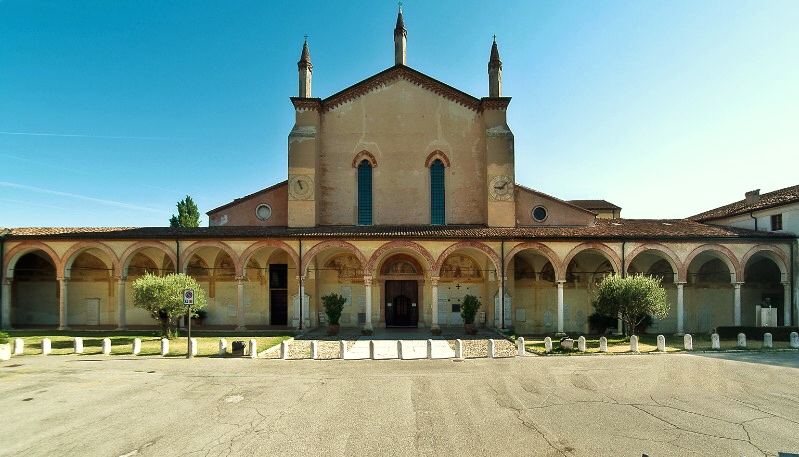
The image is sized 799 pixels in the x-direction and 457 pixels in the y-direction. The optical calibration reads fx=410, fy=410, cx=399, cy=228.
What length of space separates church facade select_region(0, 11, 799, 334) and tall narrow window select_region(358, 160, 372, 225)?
0.06 meters

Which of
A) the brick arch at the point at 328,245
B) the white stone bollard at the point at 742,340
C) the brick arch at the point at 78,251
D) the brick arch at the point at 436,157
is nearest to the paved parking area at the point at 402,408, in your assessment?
the white stone bollard at the point at 742,340

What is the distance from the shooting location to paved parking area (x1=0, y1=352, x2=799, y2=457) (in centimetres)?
726

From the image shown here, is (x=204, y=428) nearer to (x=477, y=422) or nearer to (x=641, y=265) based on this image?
(x=477, y=422)

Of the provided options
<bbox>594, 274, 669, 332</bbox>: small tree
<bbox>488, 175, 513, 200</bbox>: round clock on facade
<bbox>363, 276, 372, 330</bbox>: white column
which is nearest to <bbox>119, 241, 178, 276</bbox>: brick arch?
<bbox>363, 276, 372, 330</bbox>: white column

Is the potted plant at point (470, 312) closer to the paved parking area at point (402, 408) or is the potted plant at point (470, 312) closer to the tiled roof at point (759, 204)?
the paved parking area at point (402, 408)

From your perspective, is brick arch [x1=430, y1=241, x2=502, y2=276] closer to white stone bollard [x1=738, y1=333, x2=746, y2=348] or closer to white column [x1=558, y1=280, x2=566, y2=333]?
white column [x1=558, y1=280, x2=566, y2=333]

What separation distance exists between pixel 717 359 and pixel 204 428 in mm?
16306

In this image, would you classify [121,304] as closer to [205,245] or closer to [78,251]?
[78,251]

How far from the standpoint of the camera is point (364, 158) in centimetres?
2447

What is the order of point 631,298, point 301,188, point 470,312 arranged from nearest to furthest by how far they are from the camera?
1. point 631,298
2. point 470,312
3. point 301,188

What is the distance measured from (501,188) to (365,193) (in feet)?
26.0

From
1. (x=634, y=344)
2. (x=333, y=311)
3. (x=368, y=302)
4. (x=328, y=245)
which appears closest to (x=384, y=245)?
(x=328, y=245)

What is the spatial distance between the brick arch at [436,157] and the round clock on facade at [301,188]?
271 inches

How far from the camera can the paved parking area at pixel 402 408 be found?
286 inches
